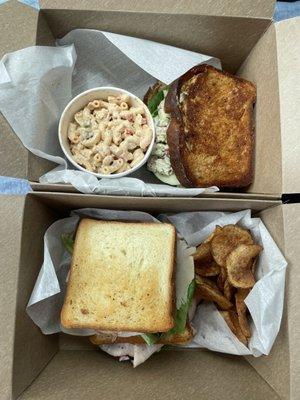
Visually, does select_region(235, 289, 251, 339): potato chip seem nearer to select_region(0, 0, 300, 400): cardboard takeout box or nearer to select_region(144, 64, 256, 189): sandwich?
select_region(0, 0, 300, 400): cardboard takeout box

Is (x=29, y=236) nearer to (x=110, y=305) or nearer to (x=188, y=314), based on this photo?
(x=110, y=305)

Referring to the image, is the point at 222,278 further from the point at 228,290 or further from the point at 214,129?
the point at 214,129

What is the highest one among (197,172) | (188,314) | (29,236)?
(197,172)

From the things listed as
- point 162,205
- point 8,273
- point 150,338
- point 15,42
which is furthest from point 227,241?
point 15,42

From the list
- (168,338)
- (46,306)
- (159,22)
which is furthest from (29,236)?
(159,22)

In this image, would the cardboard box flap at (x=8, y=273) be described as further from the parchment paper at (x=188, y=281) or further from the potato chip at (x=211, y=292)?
the potato chip at (x=211, y=292)

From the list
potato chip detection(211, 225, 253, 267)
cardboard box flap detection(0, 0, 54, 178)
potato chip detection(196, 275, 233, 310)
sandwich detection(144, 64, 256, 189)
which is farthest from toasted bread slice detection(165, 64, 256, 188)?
cardboard box flap detection(0, 0, 54, 178)
